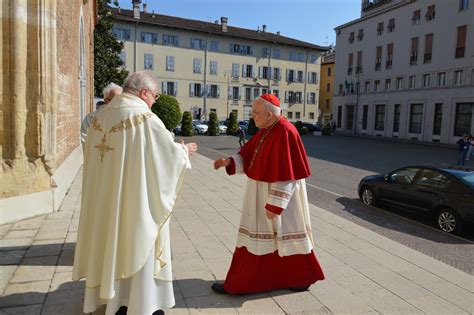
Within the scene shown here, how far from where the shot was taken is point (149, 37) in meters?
52.9

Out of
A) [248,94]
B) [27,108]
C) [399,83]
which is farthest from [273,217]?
[248,94]

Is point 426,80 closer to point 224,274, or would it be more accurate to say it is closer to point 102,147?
point 224,274

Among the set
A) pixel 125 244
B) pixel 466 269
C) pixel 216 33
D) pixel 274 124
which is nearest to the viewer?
pixel 125 244

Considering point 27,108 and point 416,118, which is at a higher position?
point 416,118

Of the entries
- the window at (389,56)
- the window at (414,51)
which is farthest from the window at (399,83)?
the window at (414,51)

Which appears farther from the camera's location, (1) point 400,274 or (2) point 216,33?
(2) point 216,33

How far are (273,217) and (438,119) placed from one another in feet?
134

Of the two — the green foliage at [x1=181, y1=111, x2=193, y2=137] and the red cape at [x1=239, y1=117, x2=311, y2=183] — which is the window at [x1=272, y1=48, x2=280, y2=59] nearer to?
the green foliage at [x1=181, y1=111, x2=193, y2=137]

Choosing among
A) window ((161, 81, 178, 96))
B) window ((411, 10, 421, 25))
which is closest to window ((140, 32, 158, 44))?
window ((161, 81, 178, 96))

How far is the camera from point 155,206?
128 inches

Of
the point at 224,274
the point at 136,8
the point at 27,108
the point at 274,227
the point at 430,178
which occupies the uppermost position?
the point at 136,8

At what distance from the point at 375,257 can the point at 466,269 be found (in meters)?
1.58

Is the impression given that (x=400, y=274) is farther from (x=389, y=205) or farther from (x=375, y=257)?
(x=389, y=205)

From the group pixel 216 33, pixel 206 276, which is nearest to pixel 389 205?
pixel 206 276
